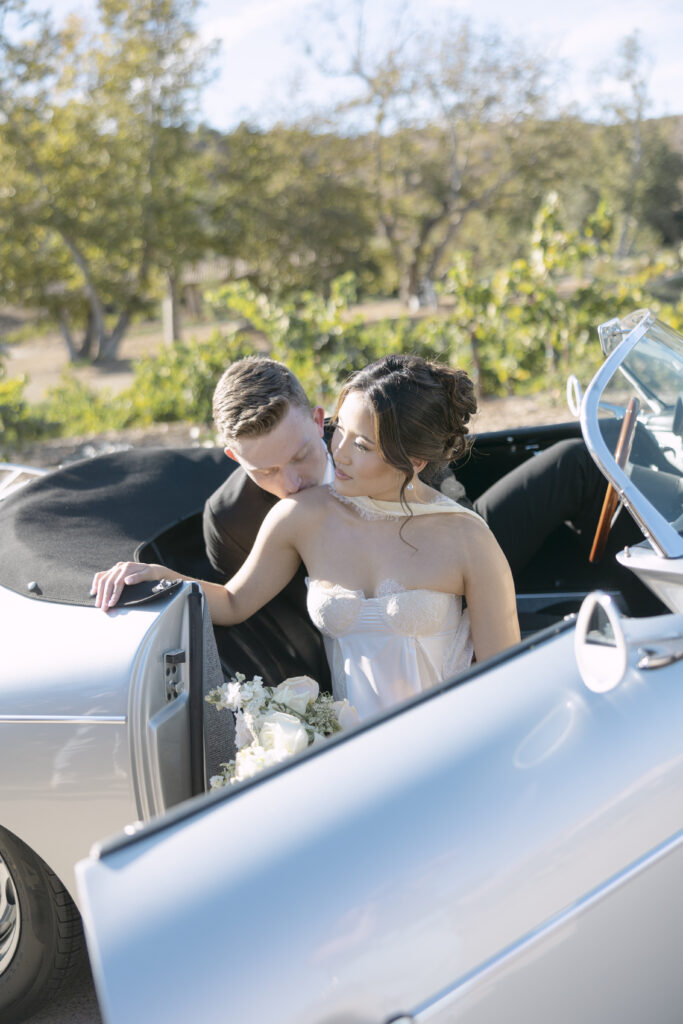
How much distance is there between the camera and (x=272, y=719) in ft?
6.03

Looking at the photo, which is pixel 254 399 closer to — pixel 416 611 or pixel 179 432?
pixel 416 611

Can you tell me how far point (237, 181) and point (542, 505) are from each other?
29.2m

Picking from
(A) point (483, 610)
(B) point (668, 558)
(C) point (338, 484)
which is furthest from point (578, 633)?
(C) point (338, 484)

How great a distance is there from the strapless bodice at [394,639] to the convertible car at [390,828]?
441 millimetres

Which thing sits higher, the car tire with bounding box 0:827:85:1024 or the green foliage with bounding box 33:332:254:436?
the car tire with bounding box 0:827:85:1024

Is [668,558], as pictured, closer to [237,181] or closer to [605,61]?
[237,181]

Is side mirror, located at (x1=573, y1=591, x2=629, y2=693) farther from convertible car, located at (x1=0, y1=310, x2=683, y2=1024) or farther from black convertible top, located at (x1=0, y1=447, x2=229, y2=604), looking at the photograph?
black convertible top, located at (x1=0, y1=447, x2=229, y2=604)

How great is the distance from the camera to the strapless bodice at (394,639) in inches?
87.7

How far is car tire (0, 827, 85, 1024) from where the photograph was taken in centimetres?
202

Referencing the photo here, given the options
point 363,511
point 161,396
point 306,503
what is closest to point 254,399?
point 306,503

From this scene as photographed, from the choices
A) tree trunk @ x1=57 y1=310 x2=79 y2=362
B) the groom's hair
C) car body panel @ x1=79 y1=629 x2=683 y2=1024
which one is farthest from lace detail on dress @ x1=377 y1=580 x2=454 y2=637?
tree trunk @ x1=57 y1=310 x2=79 y2=362

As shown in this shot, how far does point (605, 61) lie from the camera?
144 ft

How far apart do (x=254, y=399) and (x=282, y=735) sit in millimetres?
1014

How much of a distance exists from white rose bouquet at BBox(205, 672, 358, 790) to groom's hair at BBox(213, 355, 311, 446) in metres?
0.73
